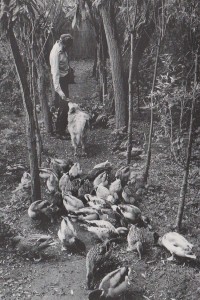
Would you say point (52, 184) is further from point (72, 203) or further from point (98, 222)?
point (98, 222)

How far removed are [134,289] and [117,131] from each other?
494 cm

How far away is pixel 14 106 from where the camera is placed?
12453 millimetres

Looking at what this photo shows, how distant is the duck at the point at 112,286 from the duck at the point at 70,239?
3.17 feet

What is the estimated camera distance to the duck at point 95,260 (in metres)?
5.10

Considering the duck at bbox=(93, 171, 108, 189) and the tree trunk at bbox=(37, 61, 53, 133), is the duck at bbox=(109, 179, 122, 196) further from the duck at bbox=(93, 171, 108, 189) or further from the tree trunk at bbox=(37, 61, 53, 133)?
the tree trunk at bbox=(37, 61, 53, 133)

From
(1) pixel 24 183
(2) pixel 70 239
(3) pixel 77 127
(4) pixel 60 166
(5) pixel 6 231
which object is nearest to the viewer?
(2) pixel 70 239

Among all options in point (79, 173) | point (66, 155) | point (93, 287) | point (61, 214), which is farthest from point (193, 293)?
point (66, 155)

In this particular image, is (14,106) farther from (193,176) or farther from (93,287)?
(93,287)

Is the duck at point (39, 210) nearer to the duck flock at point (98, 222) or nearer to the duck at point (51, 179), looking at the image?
the duck flock at point (98, 222)

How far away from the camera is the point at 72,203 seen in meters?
6.52

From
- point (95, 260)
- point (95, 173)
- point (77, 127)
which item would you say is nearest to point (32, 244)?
point (95, 260)

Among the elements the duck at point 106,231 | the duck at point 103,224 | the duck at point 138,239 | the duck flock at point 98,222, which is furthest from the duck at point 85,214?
the duck at point 138,239

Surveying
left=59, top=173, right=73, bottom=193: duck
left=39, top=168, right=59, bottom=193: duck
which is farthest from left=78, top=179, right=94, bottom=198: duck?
left=39, top=168, right=59, bottom=193: duck

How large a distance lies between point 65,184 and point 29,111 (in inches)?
60.1
